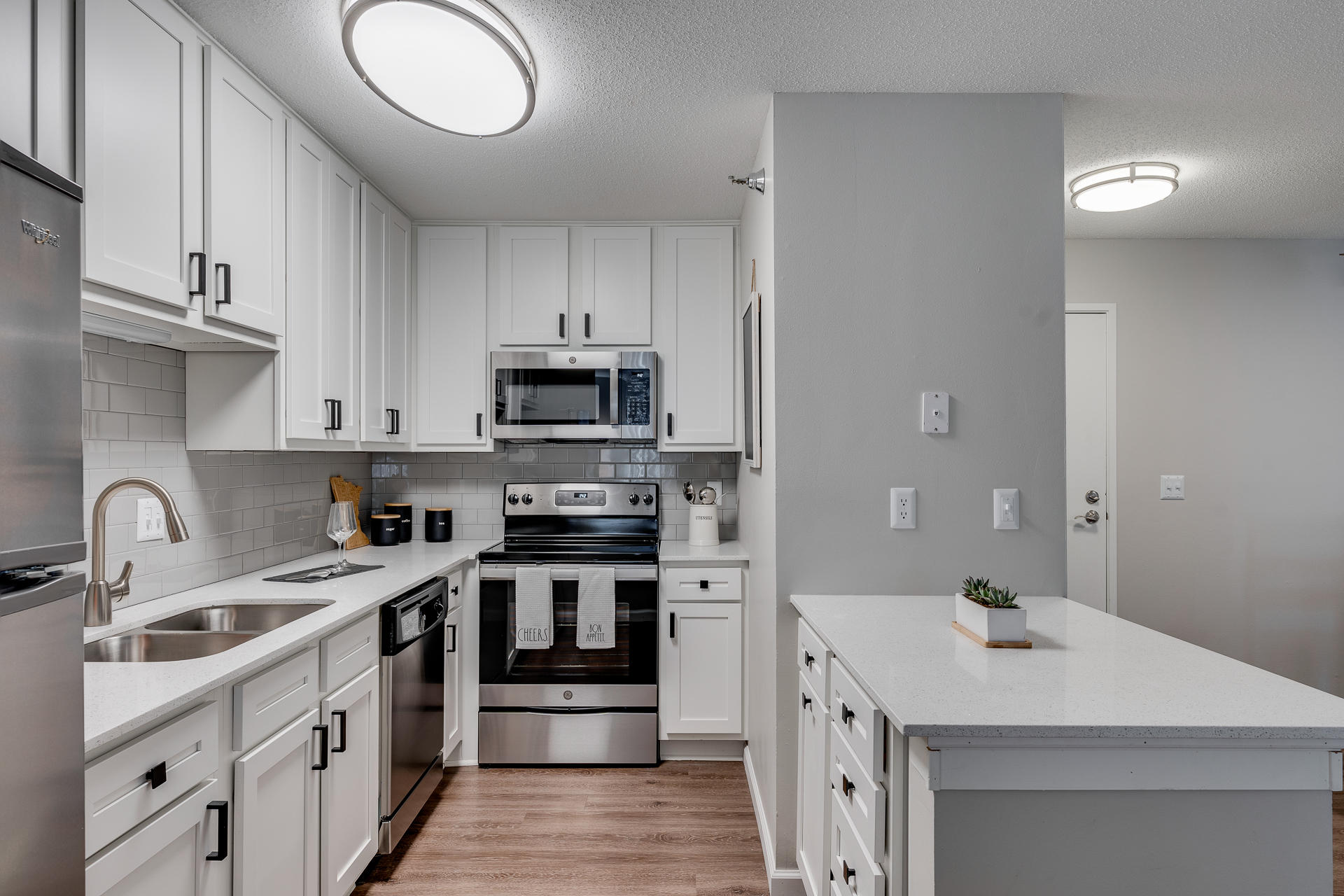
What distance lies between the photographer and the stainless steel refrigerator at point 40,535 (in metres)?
0.68

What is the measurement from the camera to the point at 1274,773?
1075 millimetres

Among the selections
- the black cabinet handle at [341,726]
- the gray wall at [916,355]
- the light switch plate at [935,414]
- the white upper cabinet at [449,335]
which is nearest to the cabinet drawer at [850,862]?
the gray wall at [916,355]

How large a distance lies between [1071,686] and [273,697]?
1681mm

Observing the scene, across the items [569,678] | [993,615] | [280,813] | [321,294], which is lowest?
[569,678]

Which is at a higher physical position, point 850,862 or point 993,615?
point 993,615

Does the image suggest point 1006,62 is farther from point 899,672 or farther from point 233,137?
point 233,137

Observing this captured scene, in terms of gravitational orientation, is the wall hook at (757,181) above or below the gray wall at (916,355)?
above

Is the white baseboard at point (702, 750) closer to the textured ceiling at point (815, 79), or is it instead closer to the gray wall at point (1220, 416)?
the gray wall at point (1220, 416)

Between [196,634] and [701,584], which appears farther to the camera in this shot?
[701,584]

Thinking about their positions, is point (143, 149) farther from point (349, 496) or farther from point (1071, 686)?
point (1071, 686)

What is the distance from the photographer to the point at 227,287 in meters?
1.75

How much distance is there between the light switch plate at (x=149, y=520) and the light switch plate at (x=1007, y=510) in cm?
241

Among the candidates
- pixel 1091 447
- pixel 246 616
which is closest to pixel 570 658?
pixel 246 616

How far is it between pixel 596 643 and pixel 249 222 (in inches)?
76.0
